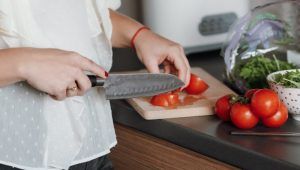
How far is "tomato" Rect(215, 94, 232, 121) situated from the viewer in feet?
3.87

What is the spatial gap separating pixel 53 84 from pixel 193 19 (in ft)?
2.76

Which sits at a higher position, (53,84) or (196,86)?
(53,84)

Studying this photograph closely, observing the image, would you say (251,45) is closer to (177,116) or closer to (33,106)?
(177,116)

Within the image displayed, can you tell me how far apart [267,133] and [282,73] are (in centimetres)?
19

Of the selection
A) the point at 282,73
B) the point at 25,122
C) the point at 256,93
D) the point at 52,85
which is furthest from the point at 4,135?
the point at 282,73

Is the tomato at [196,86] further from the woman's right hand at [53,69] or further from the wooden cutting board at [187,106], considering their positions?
the woman's right hand at [53,69]

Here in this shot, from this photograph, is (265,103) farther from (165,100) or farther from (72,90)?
(72,90)

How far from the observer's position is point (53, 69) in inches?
39.0

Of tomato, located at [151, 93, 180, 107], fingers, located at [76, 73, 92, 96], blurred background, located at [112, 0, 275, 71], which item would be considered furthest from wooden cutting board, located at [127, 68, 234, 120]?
blurred background, located at [112, 0, 275, 71]

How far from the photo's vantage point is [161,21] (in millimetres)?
1756

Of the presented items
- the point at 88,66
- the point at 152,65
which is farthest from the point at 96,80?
the point at 152,65

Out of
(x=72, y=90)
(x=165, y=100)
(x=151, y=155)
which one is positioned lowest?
(x=151, y=155)

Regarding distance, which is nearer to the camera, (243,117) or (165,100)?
(243,117)

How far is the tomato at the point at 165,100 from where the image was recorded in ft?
4.18
